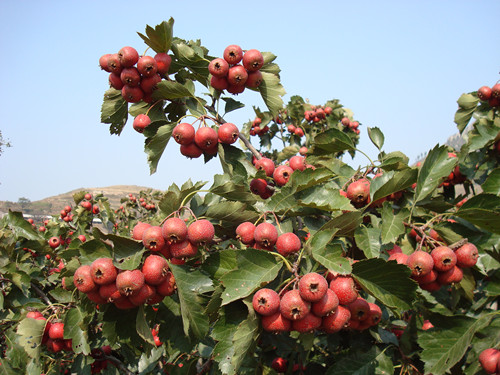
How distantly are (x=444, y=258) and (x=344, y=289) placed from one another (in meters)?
0.60

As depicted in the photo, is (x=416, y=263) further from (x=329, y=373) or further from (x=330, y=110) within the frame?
(x=330, y=110)

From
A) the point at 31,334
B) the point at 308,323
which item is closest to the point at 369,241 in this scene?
the point at 308,323

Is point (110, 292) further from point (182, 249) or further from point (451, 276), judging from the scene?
point (451, 276)

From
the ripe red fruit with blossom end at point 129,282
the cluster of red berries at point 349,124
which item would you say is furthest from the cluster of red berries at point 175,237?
the cluster of red berries at point 349,124

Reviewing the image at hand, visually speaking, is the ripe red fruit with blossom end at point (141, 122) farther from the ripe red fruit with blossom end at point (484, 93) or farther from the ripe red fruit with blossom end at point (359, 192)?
the ripe red fruit with blossom end at point (484, 93)

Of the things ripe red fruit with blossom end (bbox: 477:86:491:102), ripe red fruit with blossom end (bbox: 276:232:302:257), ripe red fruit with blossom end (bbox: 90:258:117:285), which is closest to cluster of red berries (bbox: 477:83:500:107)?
ripe red fruit with blossom end (bbox: 477:86:491:102)

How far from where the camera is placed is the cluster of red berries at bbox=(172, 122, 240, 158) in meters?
2.16

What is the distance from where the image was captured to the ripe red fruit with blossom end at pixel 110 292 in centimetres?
164

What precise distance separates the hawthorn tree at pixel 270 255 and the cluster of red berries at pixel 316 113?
12.8 ft

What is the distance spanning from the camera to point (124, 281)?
1551 millimetres

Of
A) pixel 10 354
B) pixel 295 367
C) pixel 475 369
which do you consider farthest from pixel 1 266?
pixel 475 369

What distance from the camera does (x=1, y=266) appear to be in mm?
3254

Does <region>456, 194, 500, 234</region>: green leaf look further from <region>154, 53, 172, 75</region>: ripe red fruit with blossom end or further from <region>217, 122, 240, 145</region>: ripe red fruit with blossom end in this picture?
<region>154, 53, 172, 75</region>: ripe red fruit with blossom end

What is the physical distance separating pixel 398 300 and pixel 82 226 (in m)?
5.27
